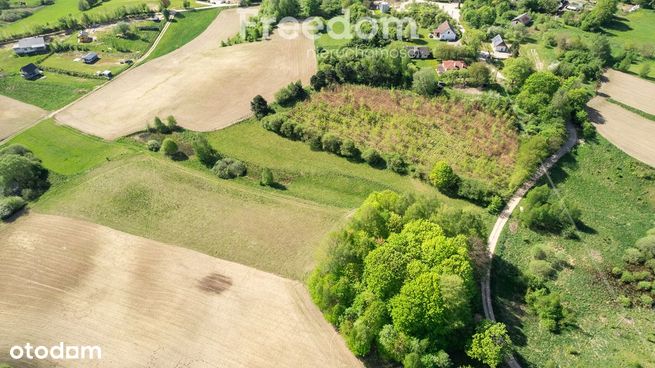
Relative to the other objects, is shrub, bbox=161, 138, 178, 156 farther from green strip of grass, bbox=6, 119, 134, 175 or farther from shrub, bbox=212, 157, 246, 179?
shrub, bbox=212, 157, 246, 179

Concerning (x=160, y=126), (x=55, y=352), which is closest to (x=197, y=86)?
(x=160, y=126)

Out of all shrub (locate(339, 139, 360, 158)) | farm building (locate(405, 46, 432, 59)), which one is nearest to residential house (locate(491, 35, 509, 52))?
farm building (locate(405, 46, 432, 59))

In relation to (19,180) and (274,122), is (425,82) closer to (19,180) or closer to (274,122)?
(274,122)

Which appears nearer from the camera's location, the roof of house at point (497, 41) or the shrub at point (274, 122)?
the shrub at point (274, 122)

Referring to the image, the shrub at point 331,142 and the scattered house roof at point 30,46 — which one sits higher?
the scattered house roof at point 30,46

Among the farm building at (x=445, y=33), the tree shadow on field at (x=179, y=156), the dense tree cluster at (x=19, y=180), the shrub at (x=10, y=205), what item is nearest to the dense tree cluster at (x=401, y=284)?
the tree shadow on field at (x=179, y=156)

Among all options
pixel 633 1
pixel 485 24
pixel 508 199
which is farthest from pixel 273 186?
pixel 633 1

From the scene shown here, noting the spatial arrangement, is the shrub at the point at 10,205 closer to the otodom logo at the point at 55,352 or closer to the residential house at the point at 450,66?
the otodom logo at the point at 55,352
